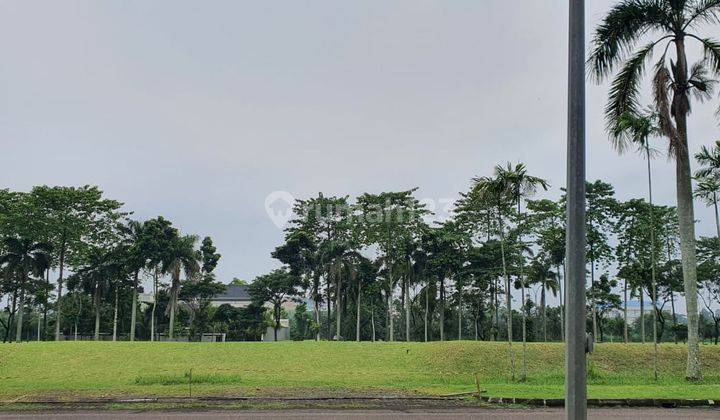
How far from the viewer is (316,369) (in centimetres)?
3388

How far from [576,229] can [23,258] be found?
53.2 metres

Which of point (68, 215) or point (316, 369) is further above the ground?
point (68, 215)

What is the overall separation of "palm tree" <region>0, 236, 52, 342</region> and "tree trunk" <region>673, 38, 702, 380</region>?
4620 centimetres

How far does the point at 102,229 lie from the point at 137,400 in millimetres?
38806

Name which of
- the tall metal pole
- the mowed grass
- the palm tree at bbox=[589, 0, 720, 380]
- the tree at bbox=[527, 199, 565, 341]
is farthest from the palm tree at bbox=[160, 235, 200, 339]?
the tall metal pole

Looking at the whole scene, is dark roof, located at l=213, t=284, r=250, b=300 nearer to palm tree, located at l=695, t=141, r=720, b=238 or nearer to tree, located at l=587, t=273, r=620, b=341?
tree, located at l=587, t=273, r=620, b=341

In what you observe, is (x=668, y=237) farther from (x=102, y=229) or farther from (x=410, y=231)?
(x=102, y=229)

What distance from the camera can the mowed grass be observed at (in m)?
22.0

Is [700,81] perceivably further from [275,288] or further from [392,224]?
[275,288]

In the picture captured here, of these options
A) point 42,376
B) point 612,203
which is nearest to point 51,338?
point 42,376

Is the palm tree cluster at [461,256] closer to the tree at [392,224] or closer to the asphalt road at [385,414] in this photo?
the tree at [392,224]

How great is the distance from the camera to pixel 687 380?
25578mm

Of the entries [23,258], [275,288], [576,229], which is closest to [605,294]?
[275,288]

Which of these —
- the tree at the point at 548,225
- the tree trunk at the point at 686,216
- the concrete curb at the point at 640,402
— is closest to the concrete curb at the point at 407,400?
the concrete curb at the point at 640,402
